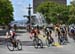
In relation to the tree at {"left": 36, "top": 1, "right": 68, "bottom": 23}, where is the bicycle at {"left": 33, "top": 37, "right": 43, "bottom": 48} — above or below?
above

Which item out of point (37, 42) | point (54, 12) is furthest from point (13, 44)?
point (54, 12)

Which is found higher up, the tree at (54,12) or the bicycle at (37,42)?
the bicycle at (37,42)

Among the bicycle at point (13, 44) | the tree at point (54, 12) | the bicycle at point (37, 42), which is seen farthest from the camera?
the tree at point (54, 12)

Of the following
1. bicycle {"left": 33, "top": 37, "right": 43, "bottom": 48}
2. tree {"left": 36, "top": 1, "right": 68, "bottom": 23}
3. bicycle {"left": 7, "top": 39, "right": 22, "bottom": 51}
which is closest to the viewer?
bicycle {"left": 7, "top": 39, "right": 22, "bottom": 51}

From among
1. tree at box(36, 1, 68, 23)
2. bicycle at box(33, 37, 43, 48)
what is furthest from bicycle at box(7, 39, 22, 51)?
tree at box(36, 1, 68, 23)

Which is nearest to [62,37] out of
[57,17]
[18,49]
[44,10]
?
[18,49]

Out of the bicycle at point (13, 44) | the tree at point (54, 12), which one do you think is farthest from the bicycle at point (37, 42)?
the tree at point (54, 12)

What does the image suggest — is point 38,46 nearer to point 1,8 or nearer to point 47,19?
point 1,8

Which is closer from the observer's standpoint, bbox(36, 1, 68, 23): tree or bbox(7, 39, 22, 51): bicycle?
bbox(7, 39, 22, 51): bicycle

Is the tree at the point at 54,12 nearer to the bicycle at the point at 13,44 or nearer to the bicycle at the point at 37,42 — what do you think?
the bicycle at the point at 37,42

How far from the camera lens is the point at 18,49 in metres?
25.8

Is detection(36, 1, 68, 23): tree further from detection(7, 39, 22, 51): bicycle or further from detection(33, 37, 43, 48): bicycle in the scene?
detection(7, 39, 22, 51): bicycle

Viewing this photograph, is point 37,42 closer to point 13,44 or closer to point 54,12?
point 13,44

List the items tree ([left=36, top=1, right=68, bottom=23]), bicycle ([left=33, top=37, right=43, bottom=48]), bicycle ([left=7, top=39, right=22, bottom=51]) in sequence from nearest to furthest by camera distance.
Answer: bicycle ([left=7, top=39, right=22, bottom=51])
bicycle ([left=33, top=37, right=43, bottom=48])
tree ([left=36, top=1, right=68, bottom=23])
